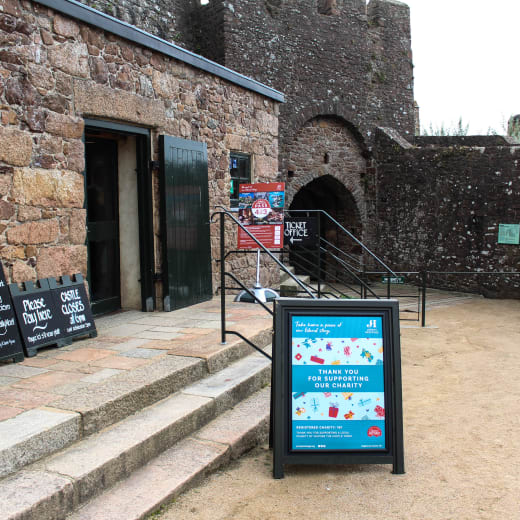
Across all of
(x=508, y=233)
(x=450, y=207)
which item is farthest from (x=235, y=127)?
(x=508, y=233)

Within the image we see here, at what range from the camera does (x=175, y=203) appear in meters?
6.19

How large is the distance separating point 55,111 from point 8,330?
76.8 inches

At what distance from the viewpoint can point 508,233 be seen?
35.8ft

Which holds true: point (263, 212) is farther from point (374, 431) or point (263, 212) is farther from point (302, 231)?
point (374, 431)

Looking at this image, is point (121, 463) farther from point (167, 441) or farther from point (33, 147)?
point (33, 147)

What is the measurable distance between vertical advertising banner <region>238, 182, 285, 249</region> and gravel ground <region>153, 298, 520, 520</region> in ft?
8.51

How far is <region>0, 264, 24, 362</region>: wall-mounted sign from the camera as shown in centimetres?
401

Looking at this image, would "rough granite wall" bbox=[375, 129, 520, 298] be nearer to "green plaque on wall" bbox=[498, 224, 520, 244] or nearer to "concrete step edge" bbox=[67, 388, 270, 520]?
"green plaque on wall" bbox=[498, 224, 520, 244]

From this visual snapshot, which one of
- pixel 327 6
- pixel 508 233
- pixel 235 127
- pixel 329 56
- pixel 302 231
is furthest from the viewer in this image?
pixel 327 6

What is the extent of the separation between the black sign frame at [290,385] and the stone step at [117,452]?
45 centimetres

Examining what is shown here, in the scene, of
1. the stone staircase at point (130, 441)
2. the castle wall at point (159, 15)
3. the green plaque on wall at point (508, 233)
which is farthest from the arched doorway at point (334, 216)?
the stone staircase at point (130, 441)

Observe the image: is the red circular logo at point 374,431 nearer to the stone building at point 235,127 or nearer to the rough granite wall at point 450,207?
the stone building at point 235,127

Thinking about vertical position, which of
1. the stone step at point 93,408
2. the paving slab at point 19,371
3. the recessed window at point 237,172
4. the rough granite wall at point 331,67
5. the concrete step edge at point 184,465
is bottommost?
the concrete step edge at point 184,465

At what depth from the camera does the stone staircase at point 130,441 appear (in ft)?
8.47
